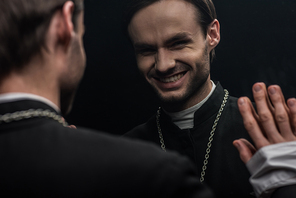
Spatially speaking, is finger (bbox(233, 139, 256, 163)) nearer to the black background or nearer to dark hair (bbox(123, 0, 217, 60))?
the black background

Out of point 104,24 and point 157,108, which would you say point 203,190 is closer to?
point 157,108

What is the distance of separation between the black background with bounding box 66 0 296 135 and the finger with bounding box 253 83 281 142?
567 millimetres

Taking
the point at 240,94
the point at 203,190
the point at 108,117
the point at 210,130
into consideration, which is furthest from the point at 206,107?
the point at 203,190

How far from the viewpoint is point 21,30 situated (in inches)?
26.5

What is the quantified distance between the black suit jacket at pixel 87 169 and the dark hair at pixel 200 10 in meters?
1.13

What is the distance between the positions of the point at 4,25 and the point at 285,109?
928 millimetres

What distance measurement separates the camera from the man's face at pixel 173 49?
151cm

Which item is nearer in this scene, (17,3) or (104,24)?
(17,3)

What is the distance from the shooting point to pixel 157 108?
5.51ft

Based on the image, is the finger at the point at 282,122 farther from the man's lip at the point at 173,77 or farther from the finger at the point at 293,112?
the man's lip at the point at 173,77

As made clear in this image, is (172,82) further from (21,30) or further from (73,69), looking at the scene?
(21,30)

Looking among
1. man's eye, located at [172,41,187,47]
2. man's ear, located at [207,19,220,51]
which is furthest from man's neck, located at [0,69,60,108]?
man's ear, located at [207,19,220,51]

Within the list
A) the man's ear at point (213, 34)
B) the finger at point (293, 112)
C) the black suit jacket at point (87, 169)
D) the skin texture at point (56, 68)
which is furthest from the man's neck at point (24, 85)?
the man's ear at point (213, 34)

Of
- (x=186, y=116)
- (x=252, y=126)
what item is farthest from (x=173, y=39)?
(x=252, y=126)
